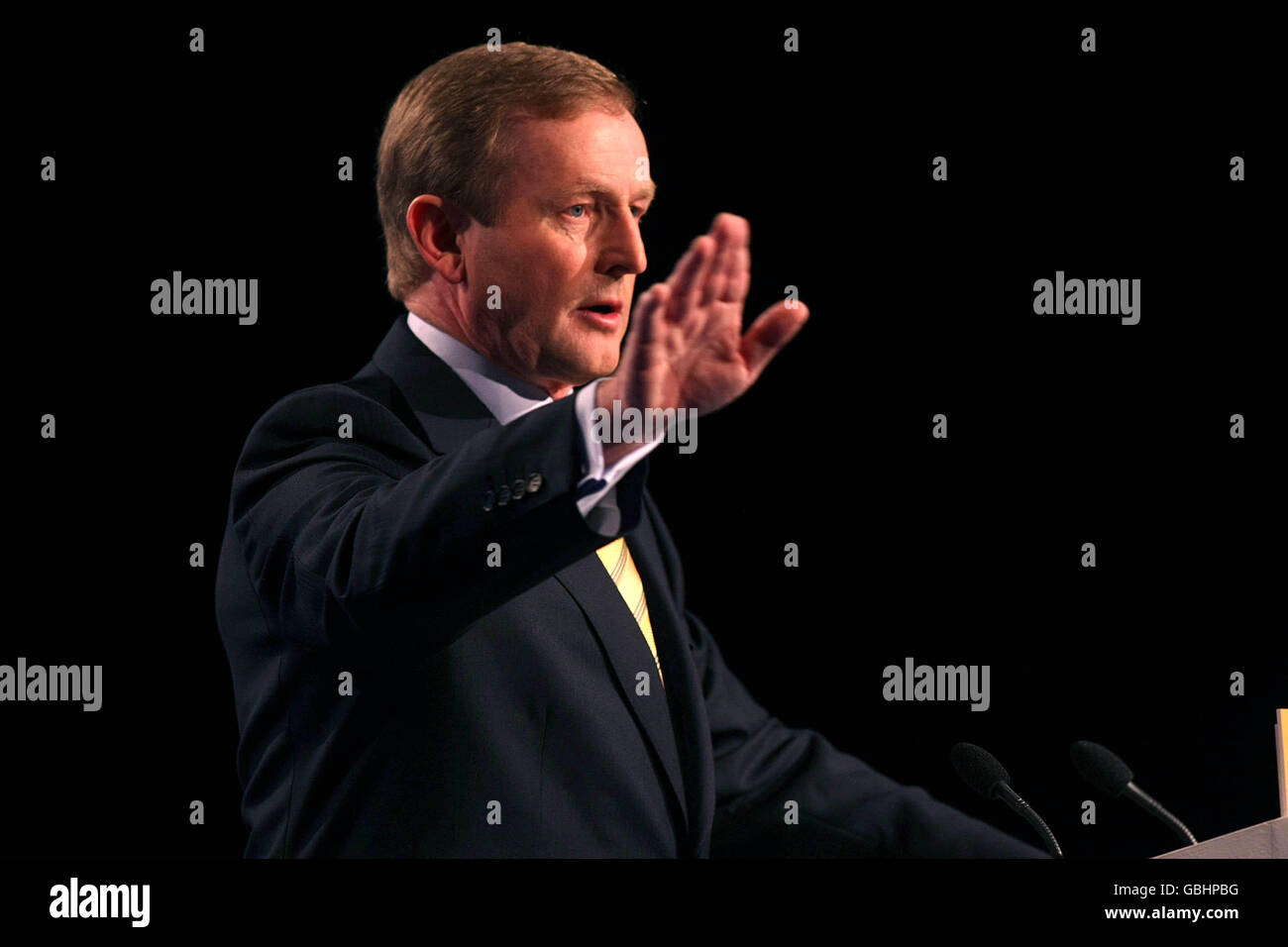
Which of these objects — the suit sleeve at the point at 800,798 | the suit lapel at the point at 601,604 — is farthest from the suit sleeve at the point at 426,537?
the suit sleeve at the point at 800,798

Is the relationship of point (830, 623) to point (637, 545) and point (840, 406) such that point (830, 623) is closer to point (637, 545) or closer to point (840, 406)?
point (840, 406)

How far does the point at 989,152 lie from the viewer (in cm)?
345

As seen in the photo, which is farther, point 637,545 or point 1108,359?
point 1108,359

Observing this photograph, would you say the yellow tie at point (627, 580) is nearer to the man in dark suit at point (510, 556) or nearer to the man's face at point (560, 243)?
the man in dark suit at point (510, 556)

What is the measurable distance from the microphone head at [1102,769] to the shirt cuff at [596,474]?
3.26 feet

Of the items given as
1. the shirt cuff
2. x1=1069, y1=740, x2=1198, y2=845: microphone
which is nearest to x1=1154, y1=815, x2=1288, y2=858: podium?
x1=1069, y1=740, x2=1198, y2=845: microphone

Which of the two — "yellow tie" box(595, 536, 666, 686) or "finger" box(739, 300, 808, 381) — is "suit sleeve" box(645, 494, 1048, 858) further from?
"finger" box(739, 300, 808, 381)

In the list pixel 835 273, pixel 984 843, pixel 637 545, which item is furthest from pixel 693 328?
pixel 835 273

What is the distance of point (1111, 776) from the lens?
90.7 inches

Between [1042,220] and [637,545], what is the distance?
57.9 inches

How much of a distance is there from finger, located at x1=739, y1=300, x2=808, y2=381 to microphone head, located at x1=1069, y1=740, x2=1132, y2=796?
3.31 ft

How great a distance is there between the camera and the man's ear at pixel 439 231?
→ 2.45 metres

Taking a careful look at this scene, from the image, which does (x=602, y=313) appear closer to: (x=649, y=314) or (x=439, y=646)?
(x=439, y=646)

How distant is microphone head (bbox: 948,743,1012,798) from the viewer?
2354mm
